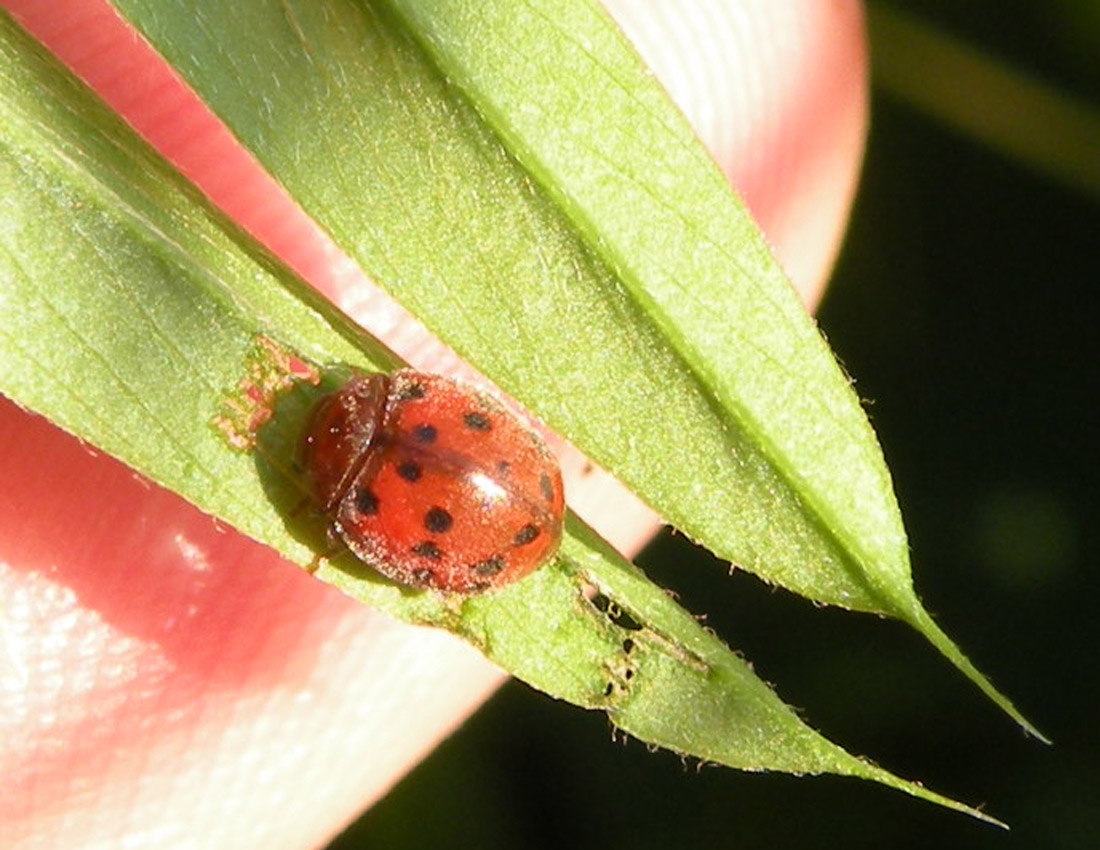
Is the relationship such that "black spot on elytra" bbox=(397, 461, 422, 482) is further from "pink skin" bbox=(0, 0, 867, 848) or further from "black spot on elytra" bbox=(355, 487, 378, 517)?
"pink skin" bbox=(0, 0, 867, 848)

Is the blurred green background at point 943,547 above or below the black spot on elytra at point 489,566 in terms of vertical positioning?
below

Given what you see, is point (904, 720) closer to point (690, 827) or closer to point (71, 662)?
point (690, 827)

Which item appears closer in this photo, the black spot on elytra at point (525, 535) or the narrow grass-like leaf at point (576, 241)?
the narrow grass-like leaf at point (576, 241)

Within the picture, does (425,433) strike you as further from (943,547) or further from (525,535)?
(943,547)

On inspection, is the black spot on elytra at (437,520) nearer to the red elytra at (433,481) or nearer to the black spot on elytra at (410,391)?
the red elytra at (433,481)

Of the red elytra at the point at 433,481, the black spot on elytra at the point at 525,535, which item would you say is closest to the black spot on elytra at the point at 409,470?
the red elytra at the point at 433,481

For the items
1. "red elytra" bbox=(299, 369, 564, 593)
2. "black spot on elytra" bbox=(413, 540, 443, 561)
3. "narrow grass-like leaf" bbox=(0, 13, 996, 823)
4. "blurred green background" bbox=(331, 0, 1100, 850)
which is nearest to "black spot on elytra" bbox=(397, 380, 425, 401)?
"red elytra" bbox=(299, 369, 564, 593)
